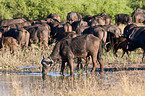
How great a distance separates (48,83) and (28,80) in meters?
0.99

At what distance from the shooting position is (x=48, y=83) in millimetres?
10727

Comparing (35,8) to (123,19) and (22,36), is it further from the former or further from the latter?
(22,36)

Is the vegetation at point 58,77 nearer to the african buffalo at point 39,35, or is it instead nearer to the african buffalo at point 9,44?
Answer: the african buffalo at point 9,44

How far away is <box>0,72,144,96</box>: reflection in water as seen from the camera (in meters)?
9.20

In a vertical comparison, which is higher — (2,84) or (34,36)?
(34,36)

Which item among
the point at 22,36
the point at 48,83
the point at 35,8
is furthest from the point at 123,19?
the point at 48,83

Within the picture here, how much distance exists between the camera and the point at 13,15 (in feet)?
131

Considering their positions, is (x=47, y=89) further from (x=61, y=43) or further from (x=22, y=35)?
(x=22, y=35)

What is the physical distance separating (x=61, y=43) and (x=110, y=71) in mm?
2197

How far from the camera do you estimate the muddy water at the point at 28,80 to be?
9578mm

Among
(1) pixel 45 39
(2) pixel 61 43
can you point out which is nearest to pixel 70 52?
(2) pixel 61 43

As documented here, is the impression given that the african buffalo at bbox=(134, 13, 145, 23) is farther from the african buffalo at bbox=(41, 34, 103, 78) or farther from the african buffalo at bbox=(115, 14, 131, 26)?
the african buffalo at bbox=(41, 34, 103, 78)

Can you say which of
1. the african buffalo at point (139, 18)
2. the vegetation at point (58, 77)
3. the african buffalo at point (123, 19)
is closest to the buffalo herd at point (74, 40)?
the vegetation at point (58, 77)

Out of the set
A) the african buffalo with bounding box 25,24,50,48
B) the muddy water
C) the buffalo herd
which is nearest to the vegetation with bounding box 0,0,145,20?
the buffalo herd
